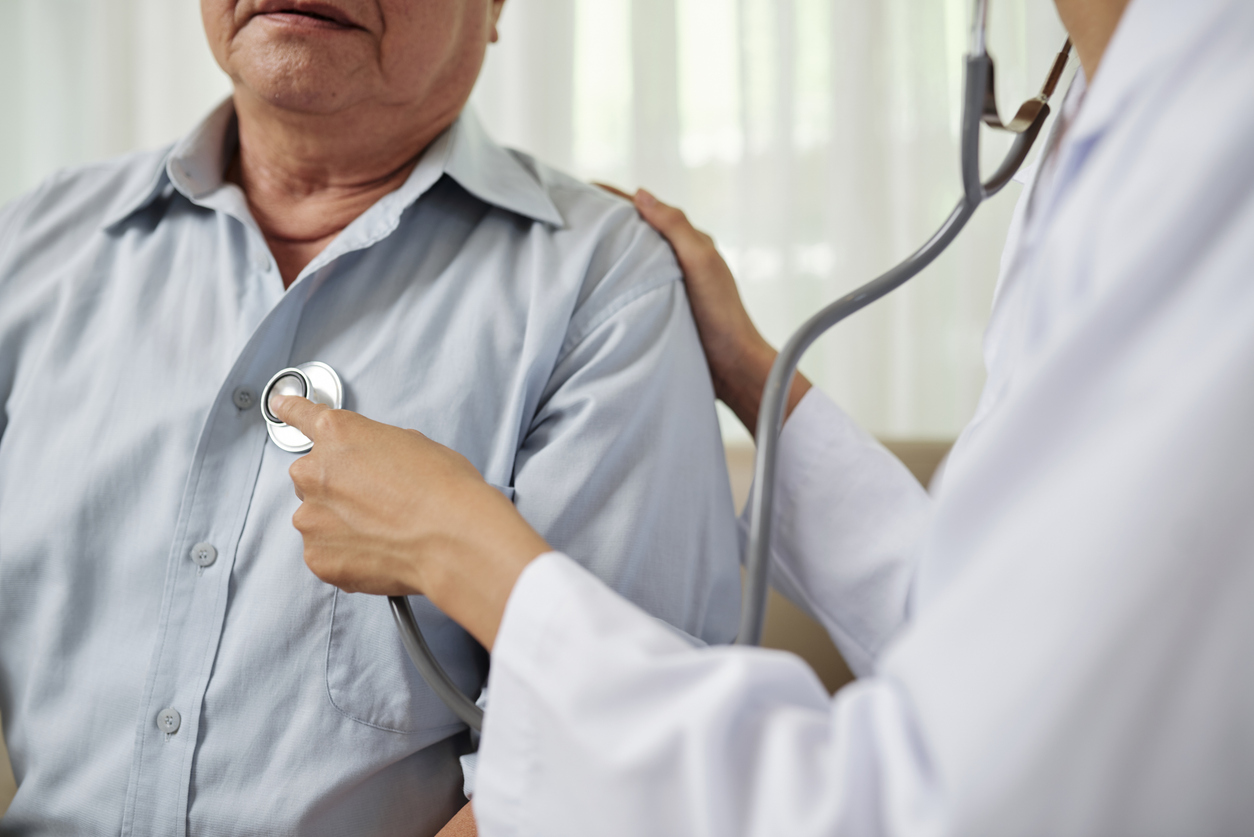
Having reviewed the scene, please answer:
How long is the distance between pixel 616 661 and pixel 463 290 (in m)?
0.53

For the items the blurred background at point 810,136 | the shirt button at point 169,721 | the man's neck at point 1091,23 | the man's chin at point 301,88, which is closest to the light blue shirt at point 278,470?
the shirt button at point 169,721

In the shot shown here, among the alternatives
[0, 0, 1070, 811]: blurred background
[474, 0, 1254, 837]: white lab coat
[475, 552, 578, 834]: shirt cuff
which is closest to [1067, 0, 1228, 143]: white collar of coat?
[474, 0, 1254, 837]: white lab coat

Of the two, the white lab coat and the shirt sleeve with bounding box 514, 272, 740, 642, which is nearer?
the white lab coat

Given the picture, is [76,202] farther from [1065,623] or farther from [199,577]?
[1065,623]

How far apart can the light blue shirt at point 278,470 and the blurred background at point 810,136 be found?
1071 mm

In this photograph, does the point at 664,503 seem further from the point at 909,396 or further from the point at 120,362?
the point at 909,396

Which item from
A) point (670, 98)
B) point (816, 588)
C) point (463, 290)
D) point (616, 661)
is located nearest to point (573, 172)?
point (670, 98)

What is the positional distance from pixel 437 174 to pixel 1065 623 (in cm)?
76

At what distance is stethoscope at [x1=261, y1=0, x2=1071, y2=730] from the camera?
0.67 meters

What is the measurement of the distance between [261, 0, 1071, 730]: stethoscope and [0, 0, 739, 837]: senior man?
12 centimetres

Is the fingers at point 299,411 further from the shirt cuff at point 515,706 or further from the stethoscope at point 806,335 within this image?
the shirt cuff at point 515,706

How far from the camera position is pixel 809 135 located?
1.99 m

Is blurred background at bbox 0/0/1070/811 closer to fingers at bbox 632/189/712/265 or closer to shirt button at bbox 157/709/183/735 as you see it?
fingers at bbox 632/189/712/265

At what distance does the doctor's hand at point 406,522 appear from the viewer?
1.98 feet
